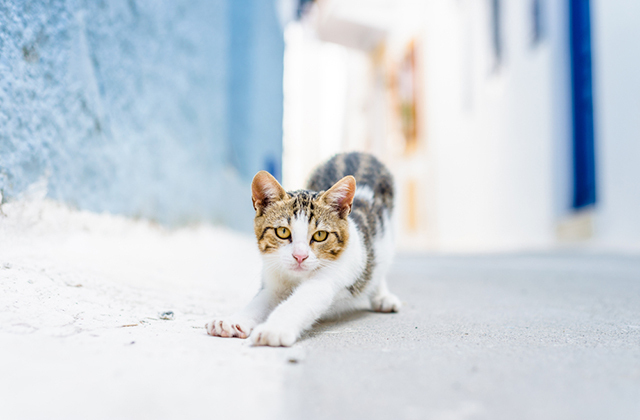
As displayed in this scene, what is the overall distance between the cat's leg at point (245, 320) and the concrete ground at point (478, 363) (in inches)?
6.4

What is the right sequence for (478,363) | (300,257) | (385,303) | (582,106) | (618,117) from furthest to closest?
(582,106) → (618,117) → (385,303) → (300,257) → (478,363)

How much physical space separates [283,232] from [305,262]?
0.40 feet

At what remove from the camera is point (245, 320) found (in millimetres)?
1192

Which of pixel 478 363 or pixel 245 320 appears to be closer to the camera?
pixel 478 363

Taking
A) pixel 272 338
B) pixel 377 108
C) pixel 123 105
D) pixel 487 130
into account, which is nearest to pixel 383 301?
pixel 272 338

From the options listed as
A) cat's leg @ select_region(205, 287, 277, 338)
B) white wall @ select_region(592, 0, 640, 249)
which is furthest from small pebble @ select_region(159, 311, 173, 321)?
white wall @ select_region(592, 0, 640, 249)

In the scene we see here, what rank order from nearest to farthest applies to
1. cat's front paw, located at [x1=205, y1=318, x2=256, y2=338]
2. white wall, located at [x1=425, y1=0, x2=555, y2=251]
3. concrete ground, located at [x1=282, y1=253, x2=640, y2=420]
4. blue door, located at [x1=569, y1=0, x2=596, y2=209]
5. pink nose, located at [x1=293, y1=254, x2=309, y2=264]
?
concrete ground, located at [x1=282, y1=253, x2=640, y2=420] → cat's front paw, located at [x1=205, y1=318, x2=256, y2=338] → pink nose, located at [x1=293, y1=254, x2=309, y2=264] → blue door, located at [x1=569, y1=0, x2=596, y2=209] → white wall, located at [x1=425, y1=0, x2=555, y2=251]

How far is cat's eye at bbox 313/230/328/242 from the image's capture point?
1335mm

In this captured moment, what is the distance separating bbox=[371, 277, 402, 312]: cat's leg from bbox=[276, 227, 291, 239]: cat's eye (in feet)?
1.68

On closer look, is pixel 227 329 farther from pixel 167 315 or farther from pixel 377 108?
pixel 377 108

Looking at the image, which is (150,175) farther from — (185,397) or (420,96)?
(420,96)

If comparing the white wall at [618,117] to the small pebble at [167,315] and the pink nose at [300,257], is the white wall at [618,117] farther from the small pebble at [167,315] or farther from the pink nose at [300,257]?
the small pebble at [167,315]

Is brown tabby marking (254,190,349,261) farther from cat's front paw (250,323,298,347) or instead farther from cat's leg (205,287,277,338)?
cat's front paw (250,323,298,347)

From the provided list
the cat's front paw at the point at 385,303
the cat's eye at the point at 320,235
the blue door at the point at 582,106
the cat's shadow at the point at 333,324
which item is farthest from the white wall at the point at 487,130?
the cat's eye at the point at 320,235
